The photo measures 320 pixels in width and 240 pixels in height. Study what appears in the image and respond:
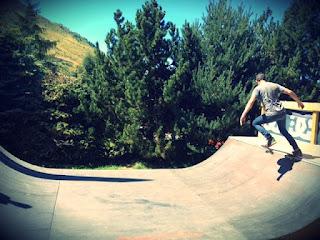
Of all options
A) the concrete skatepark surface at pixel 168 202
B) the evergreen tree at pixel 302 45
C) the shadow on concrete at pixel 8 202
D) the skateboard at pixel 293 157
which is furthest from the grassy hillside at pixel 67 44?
the skateboard at pixel 293 157

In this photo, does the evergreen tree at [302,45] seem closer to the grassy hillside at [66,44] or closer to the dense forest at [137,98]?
the dense forest at [137,98]

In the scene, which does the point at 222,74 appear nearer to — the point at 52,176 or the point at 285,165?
the point at 285,165

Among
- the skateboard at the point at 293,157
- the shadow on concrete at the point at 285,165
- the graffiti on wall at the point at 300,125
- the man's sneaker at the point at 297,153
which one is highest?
the graffiti on wall at the point at 300,125

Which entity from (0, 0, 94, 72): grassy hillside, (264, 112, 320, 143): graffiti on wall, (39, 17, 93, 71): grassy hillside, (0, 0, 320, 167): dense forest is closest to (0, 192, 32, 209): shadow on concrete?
(264, 112, 320, 143): graffiti on wall

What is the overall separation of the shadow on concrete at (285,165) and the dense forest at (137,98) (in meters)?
5.68

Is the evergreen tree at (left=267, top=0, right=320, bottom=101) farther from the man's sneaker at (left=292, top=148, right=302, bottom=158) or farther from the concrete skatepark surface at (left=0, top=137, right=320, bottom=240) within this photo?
the man's sneaker at (left=292, top=148, right=302, bottom=158)

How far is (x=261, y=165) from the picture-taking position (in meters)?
6.96

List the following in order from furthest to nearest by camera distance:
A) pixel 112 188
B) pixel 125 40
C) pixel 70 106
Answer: pixel 70 106
pixel 125 40
pixel 112 188

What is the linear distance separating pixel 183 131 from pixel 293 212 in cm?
757

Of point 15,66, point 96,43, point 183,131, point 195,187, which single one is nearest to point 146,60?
point 96,43

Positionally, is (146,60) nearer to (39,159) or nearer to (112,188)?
(39,159)

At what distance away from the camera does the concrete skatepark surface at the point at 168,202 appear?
444 centimetres

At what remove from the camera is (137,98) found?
12.1 meters

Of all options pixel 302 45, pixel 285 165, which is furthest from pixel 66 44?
pixel 285 165
